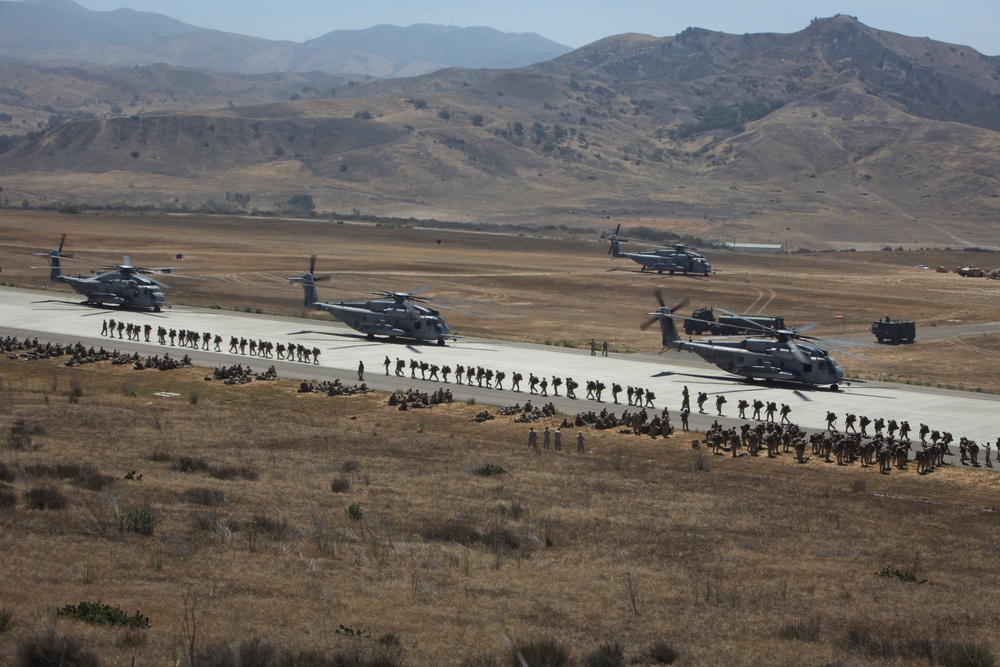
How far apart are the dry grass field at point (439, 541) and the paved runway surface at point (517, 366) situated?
21.4 feet

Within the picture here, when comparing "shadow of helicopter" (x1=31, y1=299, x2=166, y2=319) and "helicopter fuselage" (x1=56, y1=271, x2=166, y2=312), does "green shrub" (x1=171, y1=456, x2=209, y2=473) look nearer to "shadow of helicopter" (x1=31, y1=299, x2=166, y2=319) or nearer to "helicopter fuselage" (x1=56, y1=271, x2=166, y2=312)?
"shadow of helicopter" (x1=31, y1=299, x2=166, y2=319)

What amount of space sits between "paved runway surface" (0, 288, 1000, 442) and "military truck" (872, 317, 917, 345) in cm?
1550

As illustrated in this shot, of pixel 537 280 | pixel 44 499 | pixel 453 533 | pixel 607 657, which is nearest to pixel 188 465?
pixel 44 499

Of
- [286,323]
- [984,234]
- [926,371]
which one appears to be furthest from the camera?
[984,234]

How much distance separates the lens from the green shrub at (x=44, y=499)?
865 inches

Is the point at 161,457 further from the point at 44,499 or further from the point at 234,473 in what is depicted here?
the point at 44,499

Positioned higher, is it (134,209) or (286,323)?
(134,209)

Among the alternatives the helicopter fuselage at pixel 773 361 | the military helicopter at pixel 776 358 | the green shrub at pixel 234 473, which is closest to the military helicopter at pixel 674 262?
the military helicopter at pixel 776 358

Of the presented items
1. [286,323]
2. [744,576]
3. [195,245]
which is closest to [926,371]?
[286,323]

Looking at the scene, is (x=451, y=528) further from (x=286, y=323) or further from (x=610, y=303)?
(x=610, y=303)

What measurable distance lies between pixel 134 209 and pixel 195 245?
182 ft

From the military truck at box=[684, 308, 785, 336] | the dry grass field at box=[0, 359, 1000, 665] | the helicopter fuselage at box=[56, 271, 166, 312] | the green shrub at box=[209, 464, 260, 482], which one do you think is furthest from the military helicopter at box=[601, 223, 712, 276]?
the green shrub at box=[209, 464, 260, 482]

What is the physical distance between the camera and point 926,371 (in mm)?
63375

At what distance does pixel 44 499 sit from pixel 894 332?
6353 centimetres
